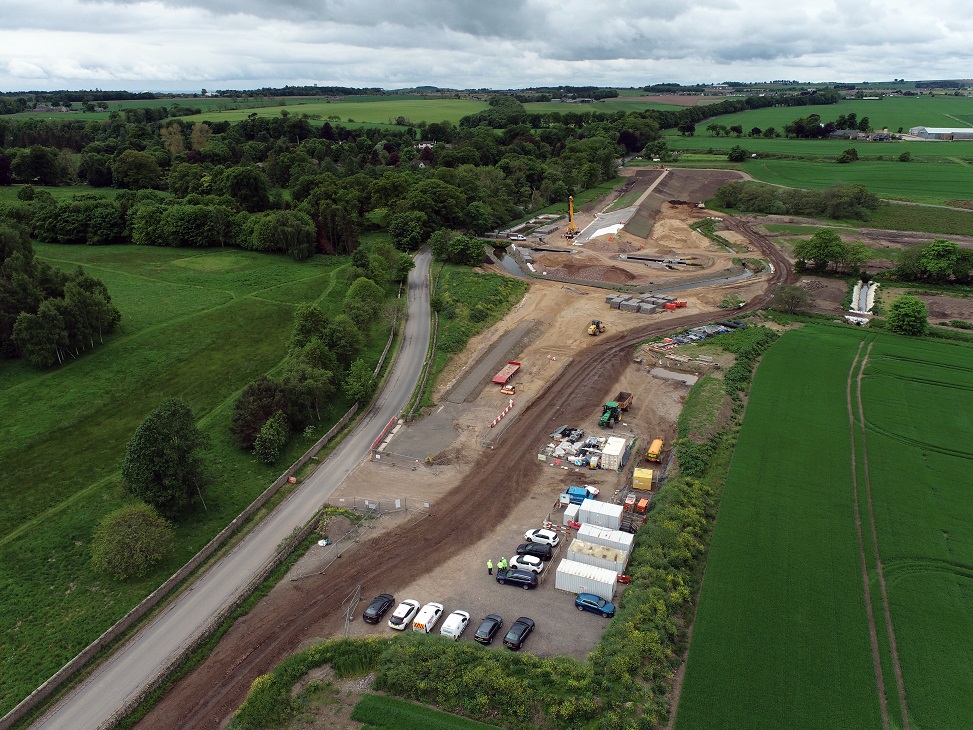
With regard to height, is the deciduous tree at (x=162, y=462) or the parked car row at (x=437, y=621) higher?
the deciduous tree at (x=162, y=462)

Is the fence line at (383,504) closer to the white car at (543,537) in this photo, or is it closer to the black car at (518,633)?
the white car at (543,537)

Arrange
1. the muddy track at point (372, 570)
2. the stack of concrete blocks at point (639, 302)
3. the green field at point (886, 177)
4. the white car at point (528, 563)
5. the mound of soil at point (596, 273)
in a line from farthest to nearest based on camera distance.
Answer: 1. the green field at point (886, 177)
2. the mound of soil at point (596, 273)
3. the stack of concrete blocks at point (639, 302)
4. the white car at point (528, 563)
5. the muddy track at point (372, 570)

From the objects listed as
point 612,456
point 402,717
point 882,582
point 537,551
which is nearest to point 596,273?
point 612,456

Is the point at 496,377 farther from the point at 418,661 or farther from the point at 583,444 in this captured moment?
the point at 418,661

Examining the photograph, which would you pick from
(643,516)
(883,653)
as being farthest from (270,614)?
(883,653)

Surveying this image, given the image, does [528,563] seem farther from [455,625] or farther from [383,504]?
[383,504]

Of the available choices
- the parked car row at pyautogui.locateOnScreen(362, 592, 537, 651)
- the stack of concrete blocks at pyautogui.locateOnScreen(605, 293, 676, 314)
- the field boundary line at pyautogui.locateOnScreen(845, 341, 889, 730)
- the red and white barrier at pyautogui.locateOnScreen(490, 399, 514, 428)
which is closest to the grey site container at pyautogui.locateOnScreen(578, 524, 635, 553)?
the parked car row at pyautogui.locateOnScreen(362, 592, 537, 651)

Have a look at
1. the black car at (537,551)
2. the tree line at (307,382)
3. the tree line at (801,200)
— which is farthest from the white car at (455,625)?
the tree line at (801,200)
